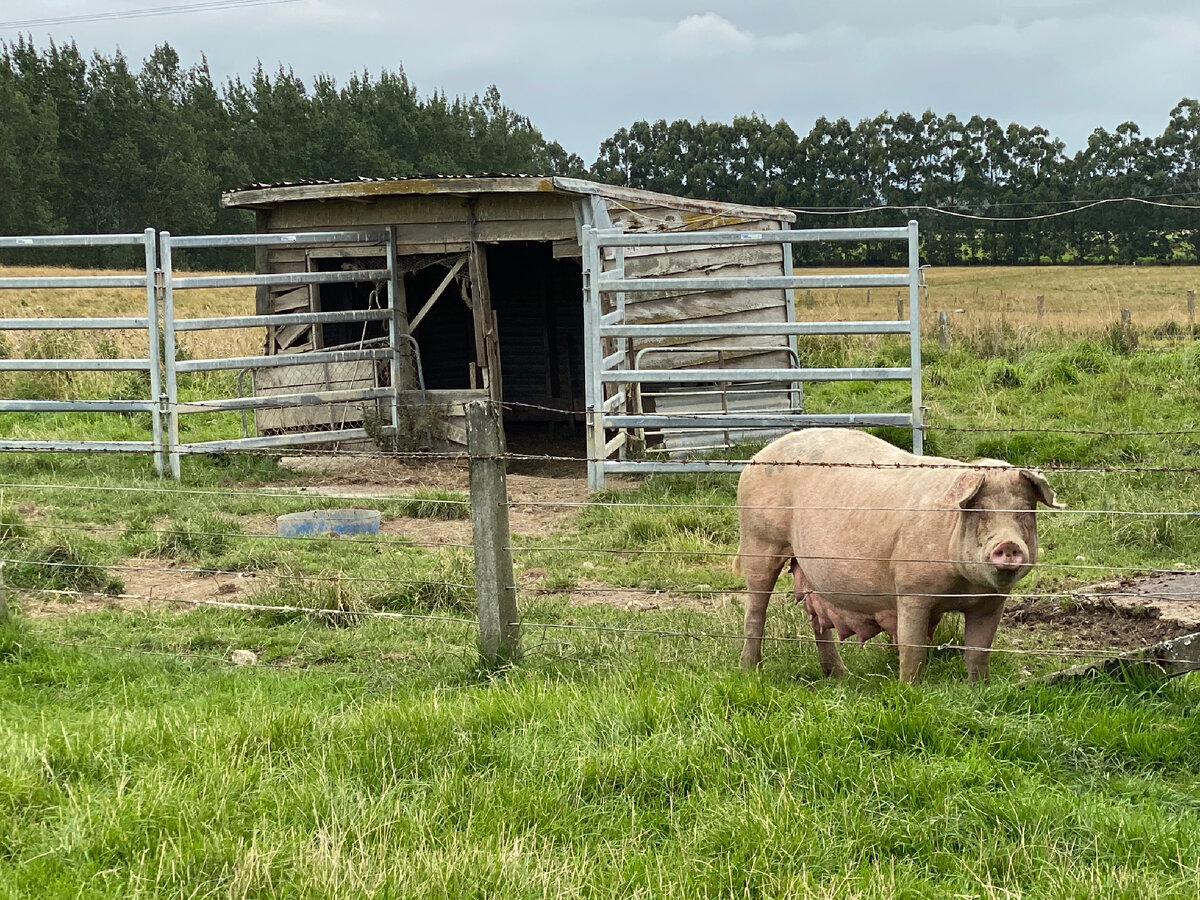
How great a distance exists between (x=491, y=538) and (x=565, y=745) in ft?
3.80

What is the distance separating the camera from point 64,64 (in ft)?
245

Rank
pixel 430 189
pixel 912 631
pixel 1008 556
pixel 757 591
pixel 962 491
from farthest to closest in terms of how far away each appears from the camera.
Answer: pixel 430 189 < pixel 757 591 < pixel 912 631 < pixel 962 491 < pixel 1008 556

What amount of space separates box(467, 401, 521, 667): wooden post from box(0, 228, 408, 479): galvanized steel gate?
249 inches

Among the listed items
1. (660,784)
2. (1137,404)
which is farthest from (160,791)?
(1137,404)

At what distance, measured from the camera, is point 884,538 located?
16.6 ft

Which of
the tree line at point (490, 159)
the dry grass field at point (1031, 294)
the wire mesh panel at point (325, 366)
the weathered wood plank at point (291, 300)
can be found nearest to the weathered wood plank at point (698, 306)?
the wire mesh panel at point (325, 366)

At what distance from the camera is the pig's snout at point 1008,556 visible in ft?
14.7

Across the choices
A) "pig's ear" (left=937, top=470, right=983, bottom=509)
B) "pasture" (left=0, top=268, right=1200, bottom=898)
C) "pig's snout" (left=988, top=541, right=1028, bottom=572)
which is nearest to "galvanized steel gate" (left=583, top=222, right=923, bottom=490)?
"pasture" (left=0, top=268, right=1200, bottom=898)

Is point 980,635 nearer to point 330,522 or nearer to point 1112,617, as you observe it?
point 1112,617

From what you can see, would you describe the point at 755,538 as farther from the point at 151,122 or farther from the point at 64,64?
the point at 64,64

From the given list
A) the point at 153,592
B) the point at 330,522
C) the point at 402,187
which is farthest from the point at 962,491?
the point at 402,187

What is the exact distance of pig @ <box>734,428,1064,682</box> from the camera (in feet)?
15.3

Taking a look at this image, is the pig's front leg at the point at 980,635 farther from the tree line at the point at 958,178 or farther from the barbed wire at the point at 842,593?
the tree line at the point at 958,178

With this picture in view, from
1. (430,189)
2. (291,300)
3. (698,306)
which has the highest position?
(430,189)
